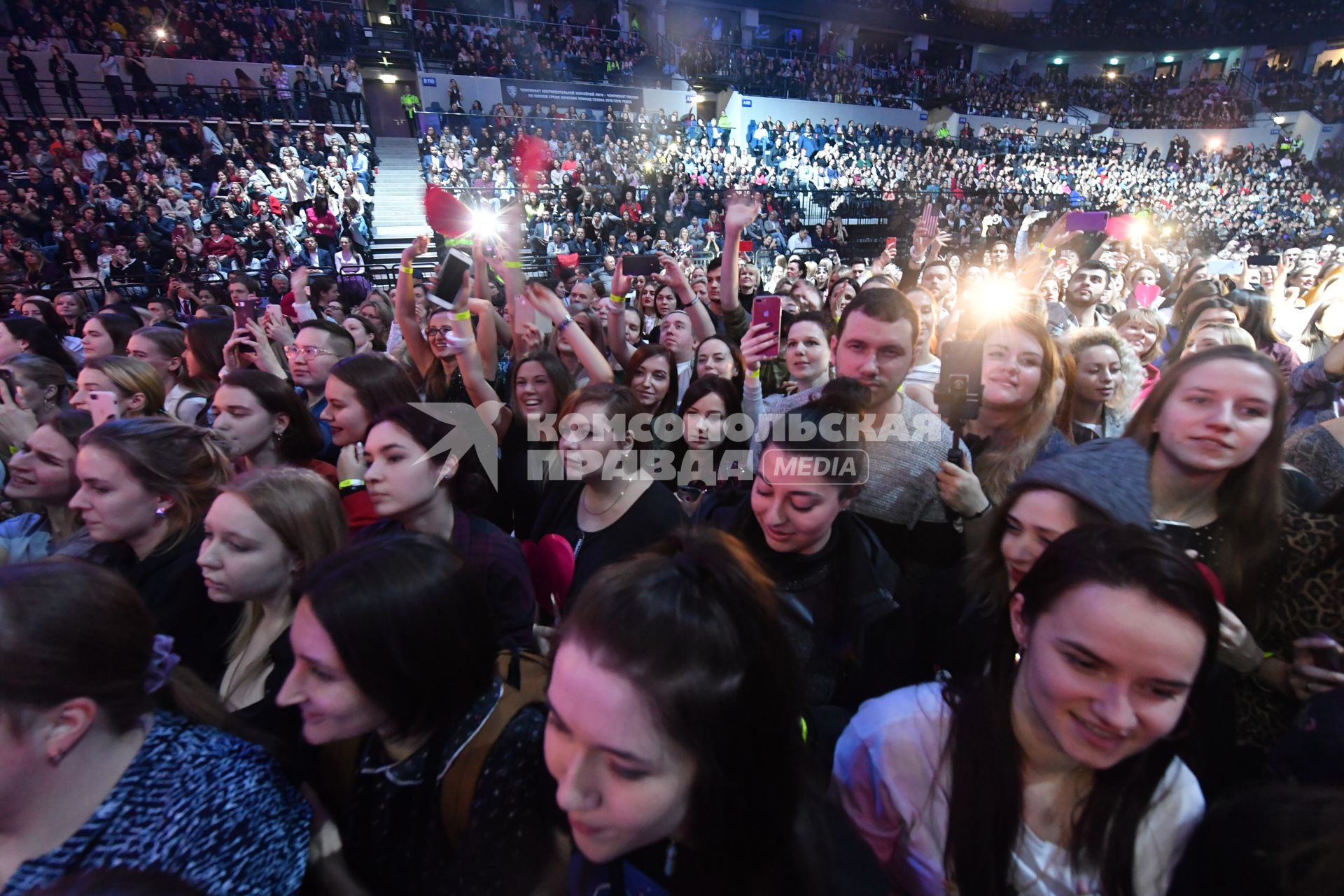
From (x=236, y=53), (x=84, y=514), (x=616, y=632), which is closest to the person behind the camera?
(x=616, y=632)

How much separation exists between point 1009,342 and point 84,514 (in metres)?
3.15

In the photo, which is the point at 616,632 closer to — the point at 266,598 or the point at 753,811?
the point at 753,811

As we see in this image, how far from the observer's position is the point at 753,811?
1.07 m

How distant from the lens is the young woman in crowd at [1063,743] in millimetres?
1021

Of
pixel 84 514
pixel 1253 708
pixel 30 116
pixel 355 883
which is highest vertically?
pixel 30 116

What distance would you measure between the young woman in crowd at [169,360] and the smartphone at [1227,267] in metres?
9.37

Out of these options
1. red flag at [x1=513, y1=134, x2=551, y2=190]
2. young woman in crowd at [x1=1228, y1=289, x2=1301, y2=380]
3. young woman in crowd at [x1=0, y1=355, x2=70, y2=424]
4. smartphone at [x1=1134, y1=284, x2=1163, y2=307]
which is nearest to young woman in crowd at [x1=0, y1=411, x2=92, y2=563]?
young woman in crowd at [x1=0, y1=355, x2=70, y2=424]

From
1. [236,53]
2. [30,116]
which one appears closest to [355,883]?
[30,116]

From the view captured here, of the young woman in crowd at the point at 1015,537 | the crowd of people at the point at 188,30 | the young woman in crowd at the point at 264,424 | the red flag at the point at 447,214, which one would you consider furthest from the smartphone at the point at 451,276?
the crowd of people at the point at 188,30

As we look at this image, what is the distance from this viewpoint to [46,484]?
235 cm

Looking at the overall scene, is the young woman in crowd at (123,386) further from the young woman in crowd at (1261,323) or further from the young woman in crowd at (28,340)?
the young woman in crowd at (1261,323)

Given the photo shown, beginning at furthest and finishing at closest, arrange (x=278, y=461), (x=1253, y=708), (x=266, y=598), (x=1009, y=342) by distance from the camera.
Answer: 1. (x=278, y=461)
2. (x=1009, y=342)
3. (x=266, y=598)
4. (x=1253, y=708)

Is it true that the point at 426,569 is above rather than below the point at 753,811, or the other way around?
above

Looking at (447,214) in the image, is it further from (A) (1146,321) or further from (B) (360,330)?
(A) (1146,321)
